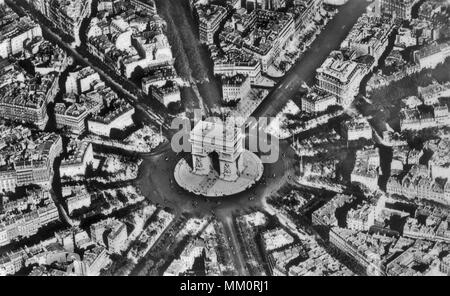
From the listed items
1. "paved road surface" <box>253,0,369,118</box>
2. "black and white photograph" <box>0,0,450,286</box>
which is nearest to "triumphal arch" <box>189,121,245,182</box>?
"black and white photograph" <box>0,0,450,286</box>

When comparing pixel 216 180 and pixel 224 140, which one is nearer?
pixel 224 140

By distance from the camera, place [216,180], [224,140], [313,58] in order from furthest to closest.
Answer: [313,58] < [216,180] < [224,140]

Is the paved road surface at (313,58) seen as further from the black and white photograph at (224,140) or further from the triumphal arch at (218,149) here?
Answer: the triumphal arch at (218,149)

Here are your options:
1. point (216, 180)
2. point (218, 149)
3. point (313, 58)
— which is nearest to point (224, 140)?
point (218, 149)

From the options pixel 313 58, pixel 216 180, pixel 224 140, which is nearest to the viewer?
pixel 224 140

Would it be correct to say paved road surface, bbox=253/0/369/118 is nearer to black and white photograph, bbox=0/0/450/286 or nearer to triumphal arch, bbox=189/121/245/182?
black and white photograph, bbox=0/0/450/286

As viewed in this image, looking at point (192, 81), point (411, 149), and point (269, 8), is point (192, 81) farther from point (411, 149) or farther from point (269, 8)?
point (411, 149)

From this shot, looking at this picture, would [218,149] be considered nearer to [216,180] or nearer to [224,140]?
[224,140]

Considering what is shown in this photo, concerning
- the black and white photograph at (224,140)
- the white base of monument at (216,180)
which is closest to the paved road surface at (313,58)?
the black and white photograph at (224,140)

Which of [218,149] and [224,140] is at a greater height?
[224,140]
